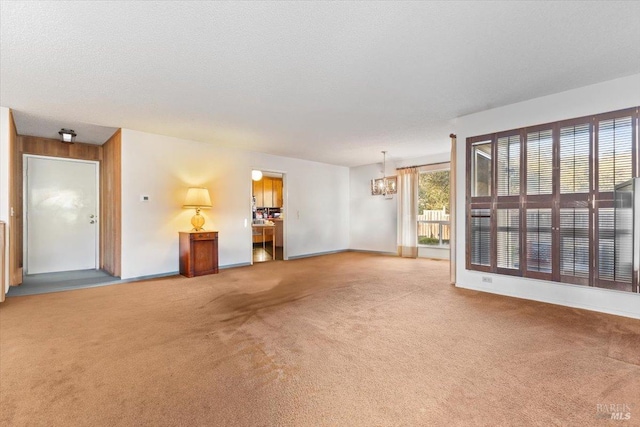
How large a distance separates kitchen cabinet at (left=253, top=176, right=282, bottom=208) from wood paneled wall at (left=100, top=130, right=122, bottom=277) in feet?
14.7

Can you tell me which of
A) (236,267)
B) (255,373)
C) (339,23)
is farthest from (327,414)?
(236,267)

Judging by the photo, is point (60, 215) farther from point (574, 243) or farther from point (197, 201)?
point (574, 243)

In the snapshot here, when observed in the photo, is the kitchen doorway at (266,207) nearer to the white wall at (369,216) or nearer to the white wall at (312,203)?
the white wall at (312,203)

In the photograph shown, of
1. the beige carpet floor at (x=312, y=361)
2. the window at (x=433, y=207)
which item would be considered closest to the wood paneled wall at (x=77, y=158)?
the beige carpet floor at (x=312, y=361)

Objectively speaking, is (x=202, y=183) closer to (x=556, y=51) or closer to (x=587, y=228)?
(x=556, y=51)

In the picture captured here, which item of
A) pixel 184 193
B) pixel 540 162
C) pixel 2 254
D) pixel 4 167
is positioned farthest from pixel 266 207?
pixel 540 162

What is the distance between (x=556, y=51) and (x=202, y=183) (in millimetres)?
5561

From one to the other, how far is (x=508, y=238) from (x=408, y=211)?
3551 millimetres

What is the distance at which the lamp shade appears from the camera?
5.28m

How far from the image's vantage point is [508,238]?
4.04 meters

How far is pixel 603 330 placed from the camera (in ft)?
9.16

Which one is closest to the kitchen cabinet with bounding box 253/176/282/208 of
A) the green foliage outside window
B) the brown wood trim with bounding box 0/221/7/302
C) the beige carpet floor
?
the green foliage outside window

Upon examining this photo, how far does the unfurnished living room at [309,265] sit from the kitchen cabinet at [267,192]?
3432 millimetres

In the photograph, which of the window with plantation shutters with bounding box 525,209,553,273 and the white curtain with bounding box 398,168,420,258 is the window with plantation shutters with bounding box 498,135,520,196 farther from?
the white curtain with bounding box 398,168,420,258
